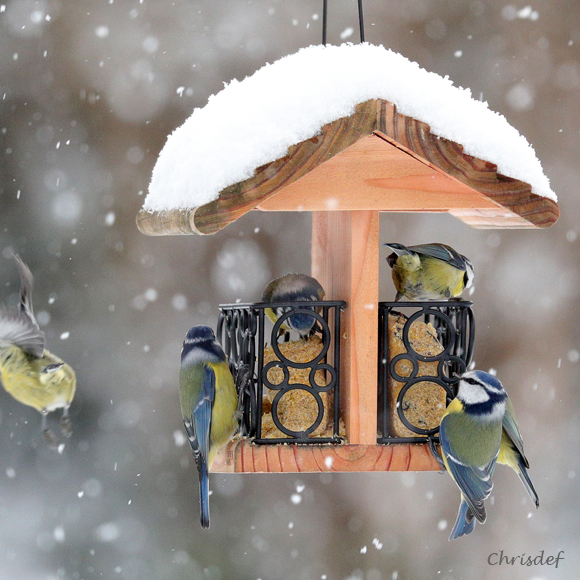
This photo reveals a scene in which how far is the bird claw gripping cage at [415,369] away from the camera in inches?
104

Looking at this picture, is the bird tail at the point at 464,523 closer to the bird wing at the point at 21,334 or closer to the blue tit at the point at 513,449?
the blue tit at the point at 513,449

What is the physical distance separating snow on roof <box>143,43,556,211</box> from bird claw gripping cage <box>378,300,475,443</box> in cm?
64

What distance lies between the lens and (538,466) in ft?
18.2

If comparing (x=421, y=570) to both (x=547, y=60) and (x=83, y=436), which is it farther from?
(x=547, y=60)

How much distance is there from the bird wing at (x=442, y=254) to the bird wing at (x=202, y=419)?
92 centimetres

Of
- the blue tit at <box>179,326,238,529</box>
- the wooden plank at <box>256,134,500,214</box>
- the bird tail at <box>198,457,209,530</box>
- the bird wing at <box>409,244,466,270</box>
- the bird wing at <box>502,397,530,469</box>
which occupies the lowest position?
the bird tail at <box>198,457,209,530</box>

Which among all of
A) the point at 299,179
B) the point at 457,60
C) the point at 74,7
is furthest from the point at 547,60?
the point at 299,179

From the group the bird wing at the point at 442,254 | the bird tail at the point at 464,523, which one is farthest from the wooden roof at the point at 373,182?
the bird tail at the point at 464,523

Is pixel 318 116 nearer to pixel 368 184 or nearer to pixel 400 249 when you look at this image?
pixel 368 184

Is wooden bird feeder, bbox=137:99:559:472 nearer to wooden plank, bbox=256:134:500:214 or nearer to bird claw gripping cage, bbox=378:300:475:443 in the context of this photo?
wooden plank, bbox=256:134:500:214

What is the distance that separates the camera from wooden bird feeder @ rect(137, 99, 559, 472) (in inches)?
85.3

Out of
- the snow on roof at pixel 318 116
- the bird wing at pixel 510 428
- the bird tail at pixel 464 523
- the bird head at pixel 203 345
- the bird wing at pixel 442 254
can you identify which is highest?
the snow on roof at pixel 318 116

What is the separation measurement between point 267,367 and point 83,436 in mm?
3391

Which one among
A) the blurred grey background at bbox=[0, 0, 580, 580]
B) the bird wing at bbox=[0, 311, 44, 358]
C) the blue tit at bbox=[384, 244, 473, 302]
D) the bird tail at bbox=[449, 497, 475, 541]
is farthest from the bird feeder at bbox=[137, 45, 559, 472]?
the blurred grey background at bbox=[0, 0, 580, 580]
